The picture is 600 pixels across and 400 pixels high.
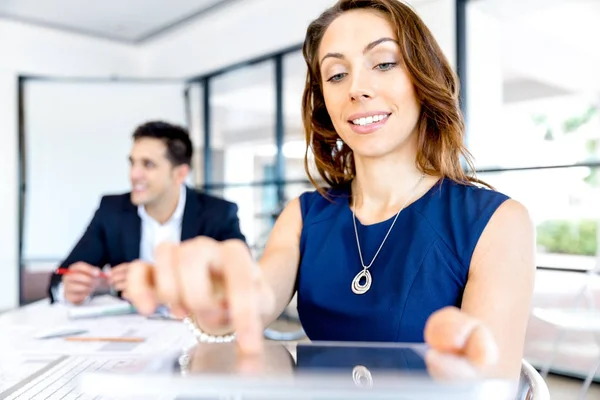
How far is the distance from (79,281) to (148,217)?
771 millimetres

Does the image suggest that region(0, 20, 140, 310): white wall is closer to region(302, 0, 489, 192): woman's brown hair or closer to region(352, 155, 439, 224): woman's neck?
region(302, 0, 489, 192): woman's brown hair

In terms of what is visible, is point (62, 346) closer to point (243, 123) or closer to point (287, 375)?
point (287, 375)

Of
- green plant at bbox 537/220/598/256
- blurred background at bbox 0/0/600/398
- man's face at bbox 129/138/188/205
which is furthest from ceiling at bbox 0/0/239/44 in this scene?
green plant at bbox 537/220/598/256

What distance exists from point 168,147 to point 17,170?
12.5ft

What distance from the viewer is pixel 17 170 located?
18.9 feet

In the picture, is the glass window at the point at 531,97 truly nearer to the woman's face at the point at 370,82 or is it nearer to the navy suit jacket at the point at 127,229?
the navy suit jacket at the point at 127,229

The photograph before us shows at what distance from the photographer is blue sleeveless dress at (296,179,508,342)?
104 cm

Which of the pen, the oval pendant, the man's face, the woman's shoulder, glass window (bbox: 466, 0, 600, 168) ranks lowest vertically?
the pen

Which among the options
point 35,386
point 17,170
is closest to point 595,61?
point 35,386

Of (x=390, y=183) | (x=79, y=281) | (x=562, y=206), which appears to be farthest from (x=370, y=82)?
(x=562, y=206)

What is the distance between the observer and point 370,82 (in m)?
1.08

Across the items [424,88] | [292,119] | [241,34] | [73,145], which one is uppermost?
[241,34]

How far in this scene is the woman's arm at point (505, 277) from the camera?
2.77 feet

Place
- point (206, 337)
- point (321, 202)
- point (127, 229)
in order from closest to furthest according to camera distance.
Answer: point (206, 337) → point (321, 202) → point (127, 229)
